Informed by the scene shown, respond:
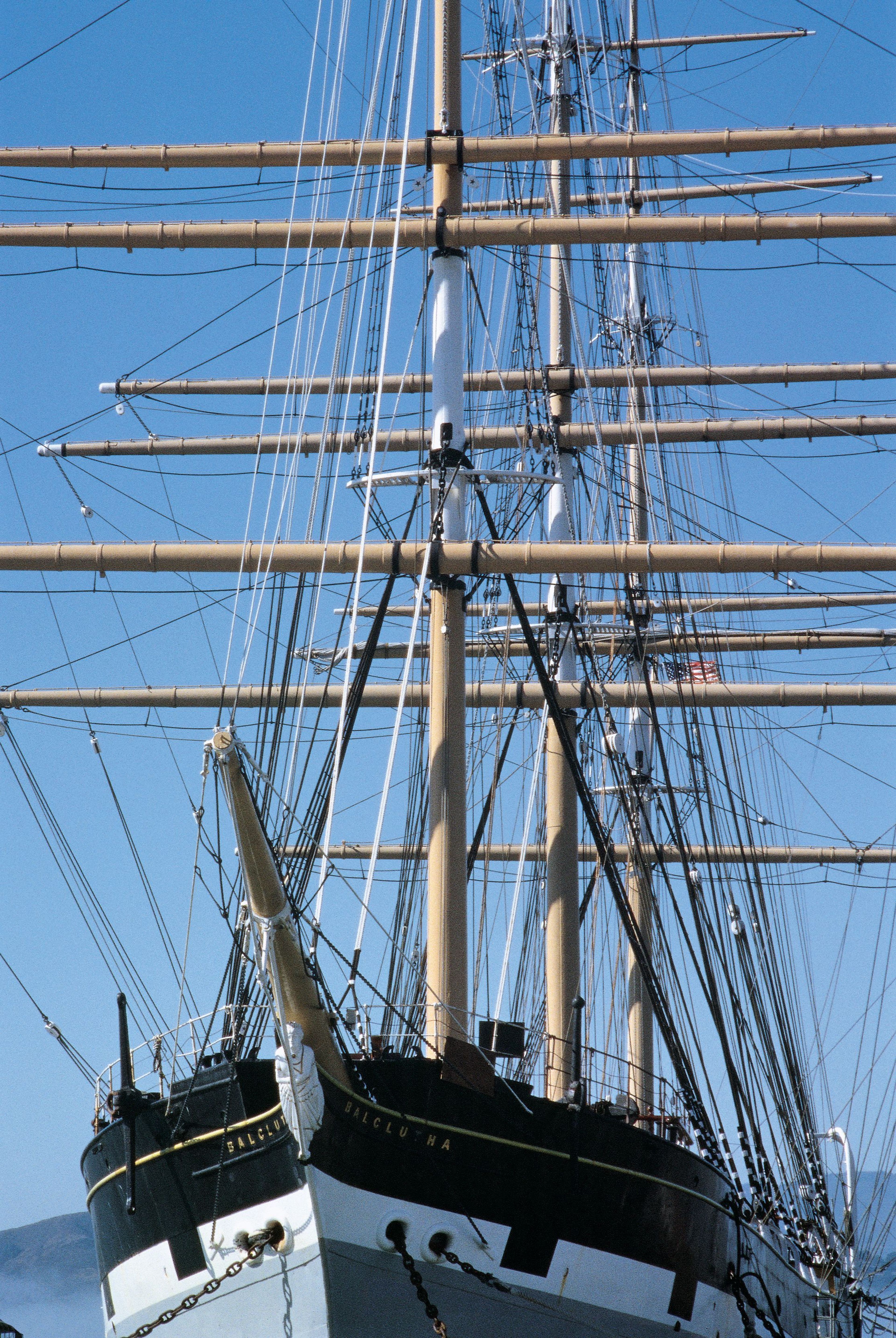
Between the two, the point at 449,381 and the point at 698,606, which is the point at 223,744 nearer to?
the point at 449,381

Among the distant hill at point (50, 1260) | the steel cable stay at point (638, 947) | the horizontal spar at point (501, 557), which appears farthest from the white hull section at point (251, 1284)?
the distant hill at point (50, 1260)

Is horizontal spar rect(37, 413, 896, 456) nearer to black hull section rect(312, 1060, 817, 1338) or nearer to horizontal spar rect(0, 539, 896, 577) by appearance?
horizontal spar rect(0, 539, 896, 577)

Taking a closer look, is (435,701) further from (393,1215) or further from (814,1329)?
(814,1329)

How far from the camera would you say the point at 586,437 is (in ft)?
94.4

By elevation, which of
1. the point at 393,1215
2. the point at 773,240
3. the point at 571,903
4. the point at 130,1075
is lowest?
the point at 393,1215

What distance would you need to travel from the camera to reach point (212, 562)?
22.3m

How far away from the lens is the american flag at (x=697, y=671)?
1291 inches

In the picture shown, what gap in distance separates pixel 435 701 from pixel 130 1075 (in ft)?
19.4

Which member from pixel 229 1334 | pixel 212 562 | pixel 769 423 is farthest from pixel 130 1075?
pixel 769 423

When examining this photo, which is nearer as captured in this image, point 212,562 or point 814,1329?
point 212,562

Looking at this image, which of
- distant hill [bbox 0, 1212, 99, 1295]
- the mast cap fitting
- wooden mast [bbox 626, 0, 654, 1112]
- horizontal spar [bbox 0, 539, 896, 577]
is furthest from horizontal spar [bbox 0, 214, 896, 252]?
distant hill [bbox 0, 1212, 99, 1295]

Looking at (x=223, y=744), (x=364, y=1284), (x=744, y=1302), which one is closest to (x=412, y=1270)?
(x=364, y=1284)

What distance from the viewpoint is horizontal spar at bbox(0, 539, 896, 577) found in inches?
838

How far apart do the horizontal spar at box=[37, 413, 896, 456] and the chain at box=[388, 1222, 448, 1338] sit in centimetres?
1556
